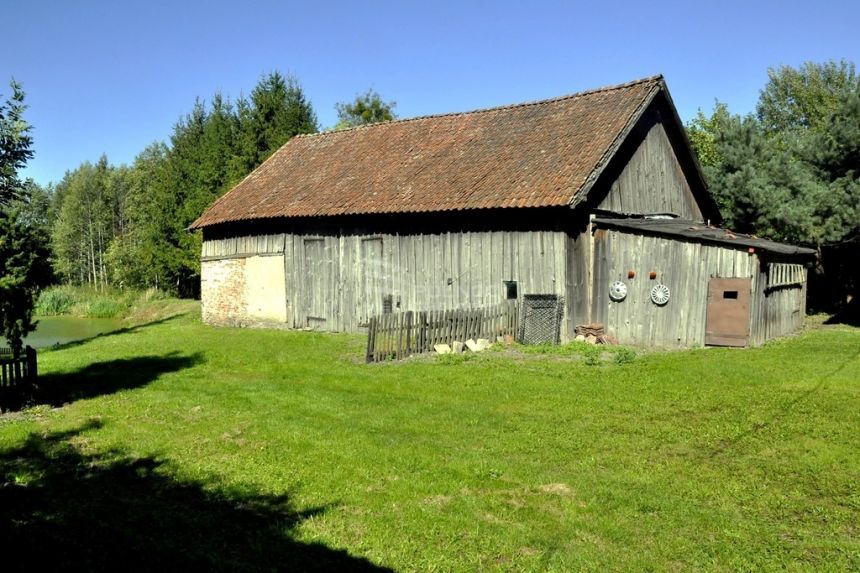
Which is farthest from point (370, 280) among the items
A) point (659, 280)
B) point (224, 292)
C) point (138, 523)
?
point (138, 523)

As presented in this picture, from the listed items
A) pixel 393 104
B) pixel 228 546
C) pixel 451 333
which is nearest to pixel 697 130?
pixel 393 104

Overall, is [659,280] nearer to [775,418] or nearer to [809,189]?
[775,418]

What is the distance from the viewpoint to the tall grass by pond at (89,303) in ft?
123

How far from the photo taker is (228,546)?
5.55 meters

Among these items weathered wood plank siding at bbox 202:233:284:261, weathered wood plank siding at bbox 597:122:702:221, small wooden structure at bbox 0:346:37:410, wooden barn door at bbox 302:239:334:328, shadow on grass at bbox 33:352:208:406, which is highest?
weathered wood plank siding at bbox 597:122:702:221

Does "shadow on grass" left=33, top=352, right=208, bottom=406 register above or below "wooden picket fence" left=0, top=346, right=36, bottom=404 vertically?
below

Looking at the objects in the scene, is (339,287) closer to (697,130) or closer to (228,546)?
(228,546)

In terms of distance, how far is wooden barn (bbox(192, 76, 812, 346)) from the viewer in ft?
55.4

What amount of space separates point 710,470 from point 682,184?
55.9 ft

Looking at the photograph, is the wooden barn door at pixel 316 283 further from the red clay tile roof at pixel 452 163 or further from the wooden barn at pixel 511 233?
the red clay tile roof at pixel 452 163

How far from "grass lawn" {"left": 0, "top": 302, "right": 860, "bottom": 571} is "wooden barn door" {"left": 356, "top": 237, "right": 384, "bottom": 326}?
292 inches

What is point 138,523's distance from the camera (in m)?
6.06

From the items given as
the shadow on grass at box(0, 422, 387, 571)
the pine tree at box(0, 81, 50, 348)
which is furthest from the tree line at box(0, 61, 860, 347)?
the shadow on grass at box(0, 422, 387, 571)

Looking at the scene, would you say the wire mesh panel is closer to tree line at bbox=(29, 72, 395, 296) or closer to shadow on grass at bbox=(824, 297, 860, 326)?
shadow on grass at bbox=(824, 297, 860, 326)
